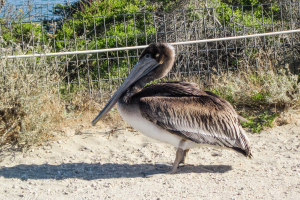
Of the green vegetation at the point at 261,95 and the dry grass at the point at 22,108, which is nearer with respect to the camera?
the dry grass at the point at 22,108

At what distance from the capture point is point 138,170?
13.8 ft

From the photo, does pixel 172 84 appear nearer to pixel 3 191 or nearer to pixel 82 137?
pixel 82 137

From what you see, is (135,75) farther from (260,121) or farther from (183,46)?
(183,46)

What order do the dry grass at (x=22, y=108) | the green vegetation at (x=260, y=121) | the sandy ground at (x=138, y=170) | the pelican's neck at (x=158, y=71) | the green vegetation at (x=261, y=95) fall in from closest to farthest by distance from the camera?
the sandy ground at (x=138, y=170)
the pelican's neck at (x=158, y=71)
the dry grass at (x=22, y=108)
the green vegetation at (x=260, y=121)
the green vegetation at (x=261, y=95)

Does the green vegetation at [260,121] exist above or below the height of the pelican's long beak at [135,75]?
below

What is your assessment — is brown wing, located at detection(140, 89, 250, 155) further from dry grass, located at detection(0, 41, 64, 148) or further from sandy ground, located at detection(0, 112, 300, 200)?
dry grass, located at detection(0, 41, 64, 148)

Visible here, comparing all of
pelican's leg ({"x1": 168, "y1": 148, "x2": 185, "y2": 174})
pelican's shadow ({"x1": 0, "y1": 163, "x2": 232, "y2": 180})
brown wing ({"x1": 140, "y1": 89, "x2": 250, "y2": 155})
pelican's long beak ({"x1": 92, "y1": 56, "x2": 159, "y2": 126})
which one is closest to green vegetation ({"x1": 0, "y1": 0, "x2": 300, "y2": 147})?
pelican's shadow ({"x1": 0, "y1": 163, "x2": 232, "y2": 180})

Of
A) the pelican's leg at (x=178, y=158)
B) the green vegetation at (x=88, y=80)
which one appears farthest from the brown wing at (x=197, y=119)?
the green vegetation at (x=88, y=80)

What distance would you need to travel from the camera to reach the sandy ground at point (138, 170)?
3538 mm

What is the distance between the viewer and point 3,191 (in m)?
3.64

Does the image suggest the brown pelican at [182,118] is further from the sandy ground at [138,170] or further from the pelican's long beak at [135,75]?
the sandy ground at [138,170]

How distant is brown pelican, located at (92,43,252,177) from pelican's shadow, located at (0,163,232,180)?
0.33 metres

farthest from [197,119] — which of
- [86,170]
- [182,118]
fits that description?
[86,170]

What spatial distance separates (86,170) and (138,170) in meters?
0.61
